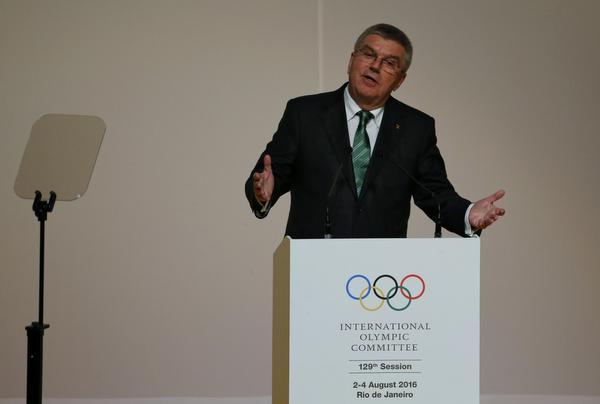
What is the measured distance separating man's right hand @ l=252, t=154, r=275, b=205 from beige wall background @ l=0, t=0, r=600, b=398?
204 centimetres

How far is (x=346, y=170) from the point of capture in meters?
2.76

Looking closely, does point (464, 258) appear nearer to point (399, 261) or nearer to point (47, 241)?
point (399, 261)

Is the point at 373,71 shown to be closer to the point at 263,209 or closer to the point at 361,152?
the point at 361,152

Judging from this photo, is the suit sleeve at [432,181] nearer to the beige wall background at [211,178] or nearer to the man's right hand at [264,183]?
the man's right hand at [264,183]

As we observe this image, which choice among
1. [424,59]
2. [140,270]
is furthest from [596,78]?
[140,270]

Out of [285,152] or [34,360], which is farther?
[34,360]

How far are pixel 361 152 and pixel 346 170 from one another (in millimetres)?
94

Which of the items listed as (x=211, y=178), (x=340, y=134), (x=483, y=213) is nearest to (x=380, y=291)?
(x=483, y=213)

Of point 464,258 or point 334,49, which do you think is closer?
point 464,258

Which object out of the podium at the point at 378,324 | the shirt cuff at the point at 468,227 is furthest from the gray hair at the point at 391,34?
the podium at the point at 378,324

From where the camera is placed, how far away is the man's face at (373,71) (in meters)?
2.86

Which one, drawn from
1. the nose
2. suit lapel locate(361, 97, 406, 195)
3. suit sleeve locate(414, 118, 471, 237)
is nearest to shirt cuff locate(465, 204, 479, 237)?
suit sleeve locate(414, 118, 471, 237)

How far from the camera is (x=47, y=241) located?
4473 millimetres

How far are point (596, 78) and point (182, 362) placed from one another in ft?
8.99
